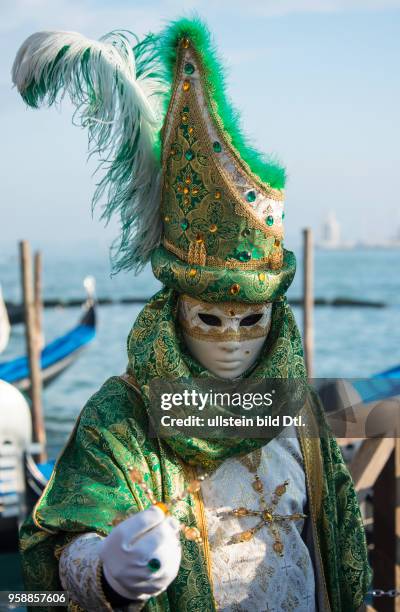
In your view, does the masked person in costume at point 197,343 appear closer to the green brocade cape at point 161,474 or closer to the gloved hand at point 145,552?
the green brocade cape at point 161,474

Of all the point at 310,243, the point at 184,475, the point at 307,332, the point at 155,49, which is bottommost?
the point at 307,332

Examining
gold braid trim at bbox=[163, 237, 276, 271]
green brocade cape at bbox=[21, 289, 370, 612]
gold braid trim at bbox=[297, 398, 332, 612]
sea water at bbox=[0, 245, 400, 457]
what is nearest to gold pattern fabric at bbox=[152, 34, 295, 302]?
gold braid trim at bbox=[163, 237, 276, 271]

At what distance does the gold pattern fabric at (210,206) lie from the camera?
1.97 meters

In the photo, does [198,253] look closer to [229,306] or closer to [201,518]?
[229,306]

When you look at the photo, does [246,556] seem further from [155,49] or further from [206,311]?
[155,49]

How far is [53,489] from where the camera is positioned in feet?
6.32

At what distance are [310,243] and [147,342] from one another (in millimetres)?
8853

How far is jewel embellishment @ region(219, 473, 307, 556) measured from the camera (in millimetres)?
2039

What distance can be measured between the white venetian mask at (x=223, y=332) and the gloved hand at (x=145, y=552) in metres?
0.57

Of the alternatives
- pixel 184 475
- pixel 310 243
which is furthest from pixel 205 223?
pixel 310 243

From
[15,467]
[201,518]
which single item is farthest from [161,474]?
[15,467]

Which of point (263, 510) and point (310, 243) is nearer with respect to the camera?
point (263, 510)

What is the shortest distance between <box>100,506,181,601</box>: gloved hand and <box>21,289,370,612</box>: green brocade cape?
0.74 ft

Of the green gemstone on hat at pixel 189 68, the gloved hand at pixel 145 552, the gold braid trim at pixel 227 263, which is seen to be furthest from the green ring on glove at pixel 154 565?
the green gemstone on hat at pixel 189 68
